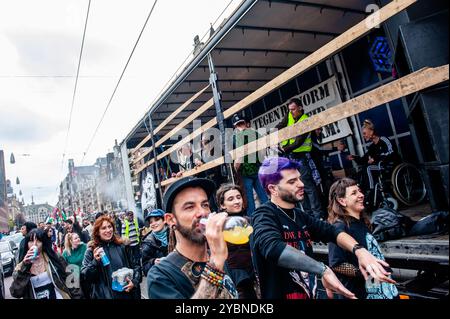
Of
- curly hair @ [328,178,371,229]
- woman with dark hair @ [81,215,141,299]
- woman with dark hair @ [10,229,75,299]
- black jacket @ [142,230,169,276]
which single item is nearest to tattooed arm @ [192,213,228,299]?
curly hair @ [328,178,371,229]

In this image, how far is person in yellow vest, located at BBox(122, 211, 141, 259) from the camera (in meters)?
4.07

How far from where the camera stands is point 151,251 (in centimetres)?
425

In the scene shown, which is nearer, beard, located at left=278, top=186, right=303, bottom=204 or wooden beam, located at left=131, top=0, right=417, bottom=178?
wooden beam, located at left=131, top=0, right=417, bottom=178

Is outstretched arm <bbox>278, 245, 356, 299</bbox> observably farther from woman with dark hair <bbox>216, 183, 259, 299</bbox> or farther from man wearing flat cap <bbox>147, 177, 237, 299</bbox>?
woman with dark hair <bbox>216, 183, 259, 299</bbox>

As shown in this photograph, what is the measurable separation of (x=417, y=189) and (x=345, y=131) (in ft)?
8.50

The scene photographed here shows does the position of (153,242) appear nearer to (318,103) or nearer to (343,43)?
(343,43)

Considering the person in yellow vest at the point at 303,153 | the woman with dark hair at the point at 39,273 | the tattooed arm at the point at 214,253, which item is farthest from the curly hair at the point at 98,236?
the person in yellow vest at the point at 303,153

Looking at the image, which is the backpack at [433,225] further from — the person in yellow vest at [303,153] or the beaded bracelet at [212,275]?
the beaded bracelet at [212,275]

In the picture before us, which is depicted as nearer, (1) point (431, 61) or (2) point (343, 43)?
(1) point (431, 61)

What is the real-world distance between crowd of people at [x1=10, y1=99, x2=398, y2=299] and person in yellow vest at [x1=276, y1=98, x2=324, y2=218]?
0.02m

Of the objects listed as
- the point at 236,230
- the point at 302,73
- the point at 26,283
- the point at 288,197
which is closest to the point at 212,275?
the point at 236,230

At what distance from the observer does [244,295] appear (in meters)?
2.41

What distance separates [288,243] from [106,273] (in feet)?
8.59

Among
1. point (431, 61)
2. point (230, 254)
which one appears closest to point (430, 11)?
point (431, 61)
